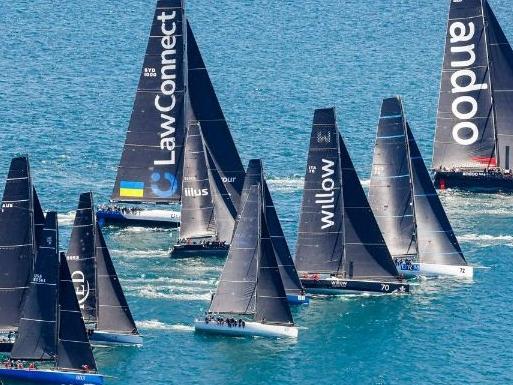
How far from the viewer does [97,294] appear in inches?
6171

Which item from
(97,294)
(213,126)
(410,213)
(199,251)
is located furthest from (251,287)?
(213,126)

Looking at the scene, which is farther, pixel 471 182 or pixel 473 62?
pixel 473 62

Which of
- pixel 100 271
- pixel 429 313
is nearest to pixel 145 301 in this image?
pixel 100 271

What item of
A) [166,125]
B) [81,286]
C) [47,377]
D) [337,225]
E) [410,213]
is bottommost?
[47,377]

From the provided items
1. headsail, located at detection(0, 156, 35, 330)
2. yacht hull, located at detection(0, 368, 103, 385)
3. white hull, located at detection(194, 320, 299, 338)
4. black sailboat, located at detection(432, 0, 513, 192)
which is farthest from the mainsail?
yacht hull, located at detection(0, 368, 103, 385)

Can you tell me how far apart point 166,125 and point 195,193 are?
9956 millimetres

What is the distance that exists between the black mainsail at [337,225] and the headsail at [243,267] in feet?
30.9

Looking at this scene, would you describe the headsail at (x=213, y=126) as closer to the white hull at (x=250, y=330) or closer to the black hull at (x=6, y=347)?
the white hull at (x=250, y=330)

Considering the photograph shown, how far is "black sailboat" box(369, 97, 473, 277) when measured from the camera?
172 m

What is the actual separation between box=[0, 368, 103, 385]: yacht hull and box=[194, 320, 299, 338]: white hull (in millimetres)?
12906

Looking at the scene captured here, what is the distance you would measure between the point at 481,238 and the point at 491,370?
1205 inches

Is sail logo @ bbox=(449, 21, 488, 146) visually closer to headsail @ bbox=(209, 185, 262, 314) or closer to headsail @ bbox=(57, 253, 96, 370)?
headsail @ bbox=(209, 185, 262, 314)

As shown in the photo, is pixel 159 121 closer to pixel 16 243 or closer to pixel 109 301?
pixel 109 301

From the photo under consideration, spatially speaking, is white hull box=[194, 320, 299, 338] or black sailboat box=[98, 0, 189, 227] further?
black sailboat box=[98, 0, 189, 227]
